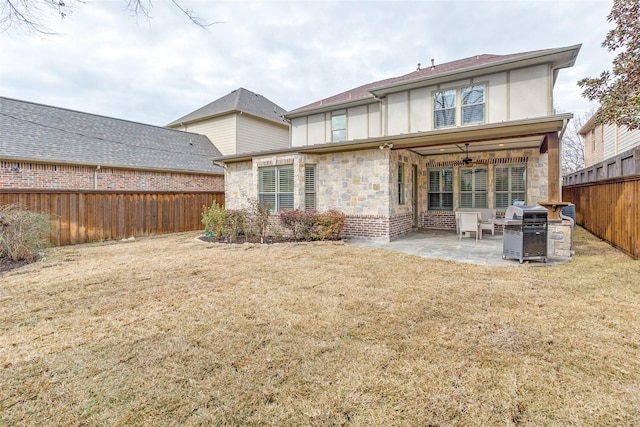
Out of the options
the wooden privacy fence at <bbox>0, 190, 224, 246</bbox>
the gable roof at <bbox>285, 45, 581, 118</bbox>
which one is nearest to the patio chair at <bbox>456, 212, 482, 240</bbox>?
the gable roof at <bbox>285, 45, 581, 118</bbox>

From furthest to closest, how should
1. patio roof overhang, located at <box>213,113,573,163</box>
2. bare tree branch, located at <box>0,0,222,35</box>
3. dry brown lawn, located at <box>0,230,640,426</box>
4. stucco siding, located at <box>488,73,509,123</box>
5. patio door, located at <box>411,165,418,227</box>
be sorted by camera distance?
patio door, located at <box>411,165,418,227</box> < stucco siding, located at <box>488,73,509,123</box> < patio roof overhang, located at <box>213,113,573,163</box> < bare tree branch, located at <box>0,0,222,35</box> < dry brown lawn, located at <box>0,230,640,426</box>

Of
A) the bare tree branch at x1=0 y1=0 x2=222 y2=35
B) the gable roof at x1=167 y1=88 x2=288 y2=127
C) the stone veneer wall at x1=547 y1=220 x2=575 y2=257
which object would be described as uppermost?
the gable roof at x1=167 y1=88 x2=288 y2=127

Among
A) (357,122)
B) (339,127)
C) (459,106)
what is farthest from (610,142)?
(339,127)

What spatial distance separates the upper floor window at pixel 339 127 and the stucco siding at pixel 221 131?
24.0 feet

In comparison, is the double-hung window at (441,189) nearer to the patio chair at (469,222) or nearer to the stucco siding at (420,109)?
the stucco siding at (420,109)

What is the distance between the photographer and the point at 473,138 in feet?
25.0

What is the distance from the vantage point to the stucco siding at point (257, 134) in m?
18.3

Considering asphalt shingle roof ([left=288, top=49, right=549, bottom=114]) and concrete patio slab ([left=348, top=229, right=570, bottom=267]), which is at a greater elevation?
asphalt shingle roof ([left=288, top=49, right=549, bottom=114])

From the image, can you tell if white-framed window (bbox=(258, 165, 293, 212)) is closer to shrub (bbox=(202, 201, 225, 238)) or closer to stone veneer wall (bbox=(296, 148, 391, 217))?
stone veneer wall (bbox=(296, 148, 391, 217))

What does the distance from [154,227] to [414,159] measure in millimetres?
10142

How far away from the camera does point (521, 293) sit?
4180mm

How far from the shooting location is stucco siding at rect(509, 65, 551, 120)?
345 inches

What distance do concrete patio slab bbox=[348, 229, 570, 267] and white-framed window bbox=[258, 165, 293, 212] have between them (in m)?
2.69

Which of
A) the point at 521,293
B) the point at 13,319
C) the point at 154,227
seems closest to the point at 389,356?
the point at 521,293
